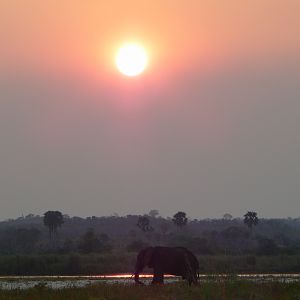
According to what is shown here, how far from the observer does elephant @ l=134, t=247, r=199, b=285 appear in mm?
32719

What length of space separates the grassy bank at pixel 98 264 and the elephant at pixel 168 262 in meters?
37.1

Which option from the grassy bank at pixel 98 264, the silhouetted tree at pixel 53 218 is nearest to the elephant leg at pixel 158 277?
the grassy bank at pixel 98 264

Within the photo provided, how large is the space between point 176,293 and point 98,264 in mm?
49860

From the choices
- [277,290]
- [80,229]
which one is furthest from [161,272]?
[80,229]

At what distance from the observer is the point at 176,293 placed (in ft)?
85.2

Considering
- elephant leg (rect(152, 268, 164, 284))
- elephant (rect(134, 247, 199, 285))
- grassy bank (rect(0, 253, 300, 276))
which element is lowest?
elephant leg (rect(152, 268, 164, 284))

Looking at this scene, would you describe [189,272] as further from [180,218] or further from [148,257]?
[180,218]

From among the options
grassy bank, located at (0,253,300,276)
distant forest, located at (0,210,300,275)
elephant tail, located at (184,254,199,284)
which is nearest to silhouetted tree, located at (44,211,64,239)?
distant forest, located at (0,210,300,275)

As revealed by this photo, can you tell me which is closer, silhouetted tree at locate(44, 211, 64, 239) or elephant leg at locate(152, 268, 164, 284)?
elephant leg at locate(152, 268, 164, 284)

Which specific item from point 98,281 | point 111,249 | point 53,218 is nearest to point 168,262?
point 98,281

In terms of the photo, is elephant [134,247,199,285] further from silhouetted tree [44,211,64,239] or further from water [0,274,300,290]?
silhouetted tree [44,211,64,239]

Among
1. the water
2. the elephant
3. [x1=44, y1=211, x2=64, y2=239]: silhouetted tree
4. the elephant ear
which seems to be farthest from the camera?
[x1=44, y1=211, x2=64, y2=239]: silhouetted tree

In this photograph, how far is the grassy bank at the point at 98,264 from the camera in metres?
72.5

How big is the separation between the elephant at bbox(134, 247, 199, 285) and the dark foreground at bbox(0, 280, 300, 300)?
403 centimetres
